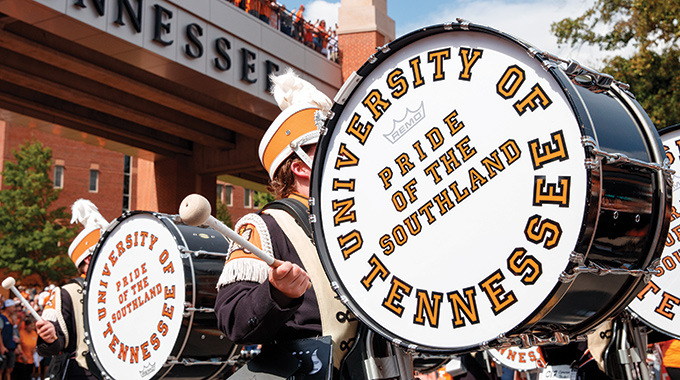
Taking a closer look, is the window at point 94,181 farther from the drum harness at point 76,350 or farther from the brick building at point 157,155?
the drum harness at point 76,350

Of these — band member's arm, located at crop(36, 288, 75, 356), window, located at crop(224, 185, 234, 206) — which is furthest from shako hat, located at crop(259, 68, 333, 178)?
window, located at crop(224, 185, 234, 206)

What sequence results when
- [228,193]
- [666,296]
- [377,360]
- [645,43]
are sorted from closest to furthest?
[377,360] < [666,296] < [645,43] < [228,193]

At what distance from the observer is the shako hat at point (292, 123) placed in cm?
260

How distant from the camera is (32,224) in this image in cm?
3191

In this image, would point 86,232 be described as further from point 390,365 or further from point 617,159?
point 617,159

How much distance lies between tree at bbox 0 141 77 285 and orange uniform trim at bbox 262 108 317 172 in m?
31.5

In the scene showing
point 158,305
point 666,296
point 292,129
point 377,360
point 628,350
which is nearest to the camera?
point 377,360

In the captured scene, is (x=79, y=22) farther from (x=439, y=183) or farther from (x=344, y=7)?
(x=439, y=183)

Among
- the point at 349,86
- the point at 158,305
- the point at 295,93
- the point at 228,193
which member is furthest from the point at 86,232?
the point at 228,193

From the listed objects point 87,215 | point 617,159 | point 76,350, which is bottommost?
point 76,350

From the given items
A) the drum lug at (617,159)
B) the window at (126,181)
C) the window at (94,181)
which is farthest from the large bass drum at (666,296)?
the window at (126,181)

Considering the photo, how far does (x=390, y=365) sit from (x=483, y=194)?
0.66 meters

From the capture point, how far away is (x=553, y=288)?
157 centimetres

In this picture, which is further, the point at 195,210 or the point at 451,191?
the point at 451,191
